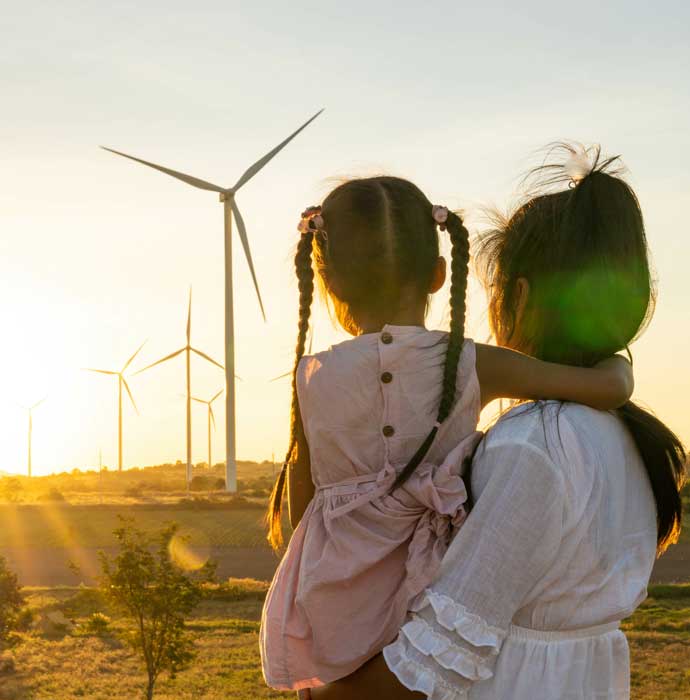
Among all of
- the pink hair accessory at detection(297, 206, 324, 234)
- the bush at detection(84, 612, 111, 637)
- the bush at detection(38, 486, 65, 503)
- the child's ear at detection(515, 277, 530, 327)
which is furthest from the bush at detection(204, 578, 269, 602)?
the bush at detection(38, 486, 65, 503)

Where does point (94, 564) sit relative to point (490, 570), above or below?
below

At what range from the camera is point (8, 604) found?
43.7 m

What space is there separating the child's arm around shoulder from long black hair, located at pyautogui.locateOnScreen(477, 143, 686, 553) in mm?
82

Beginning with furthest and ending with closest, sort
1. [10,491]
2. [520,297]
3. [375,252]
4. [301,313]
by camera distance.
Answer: [10,491] < [301,313] < [375,252] < [520,297]

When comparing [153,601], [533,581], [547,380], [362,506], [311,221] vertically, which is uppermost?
[311,221]

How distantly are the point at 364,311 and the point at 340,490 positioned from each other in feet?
2.02

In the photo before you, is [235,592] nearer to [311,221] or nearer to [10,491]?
[311,221]

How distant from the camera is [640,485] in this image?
10.6 feet

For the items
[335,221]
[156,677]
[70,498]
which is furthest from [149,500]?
[335,221]

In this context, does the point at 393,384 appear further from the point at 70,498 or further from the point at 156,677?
the point at 70,498

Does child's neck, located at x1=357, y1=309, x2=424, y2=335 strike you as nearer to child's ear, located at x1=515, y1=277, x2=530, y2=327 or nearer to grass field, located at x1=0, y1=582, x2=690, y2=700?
child's ear, located at x1=515, y1=277, x2=530, y2=327

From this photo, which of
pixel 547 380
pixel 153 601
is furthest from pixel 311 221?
pixel 153 601

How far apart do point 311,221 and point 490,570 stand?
4.70ft

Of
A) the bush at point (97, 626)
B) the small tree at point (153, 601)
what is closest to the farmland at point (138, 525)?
the bush at point (97, 626)
